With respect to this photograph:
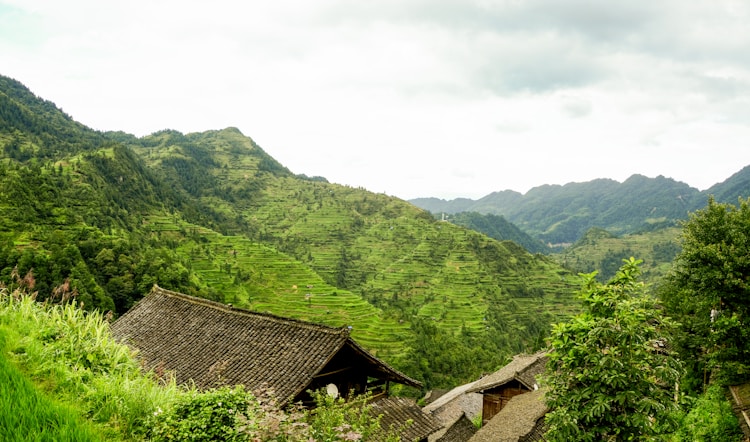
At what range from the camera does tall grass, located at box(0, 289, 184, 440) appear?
4.39 metres

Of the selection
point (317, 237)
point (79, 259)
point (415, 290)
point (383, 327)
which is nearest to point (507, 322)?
point (415, 290)

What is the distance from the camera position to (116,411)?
4492mm

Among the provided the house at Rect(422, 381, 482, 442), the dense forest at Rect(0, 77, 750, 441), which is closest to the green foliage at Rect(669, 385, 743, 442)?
the dense forest at Rect(0, 77, 750, 441)

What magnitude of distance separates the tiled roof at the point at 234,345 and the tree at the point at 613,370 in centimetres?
734

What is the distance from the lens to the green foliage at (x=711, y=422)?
38.3ft

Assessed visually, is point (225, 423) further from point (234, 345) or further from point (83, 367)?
point (234, 345)

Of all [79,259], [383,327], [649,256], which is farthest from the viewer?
[649,256]

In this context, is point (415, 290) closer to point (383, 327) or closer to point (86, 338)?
point (383, 327)

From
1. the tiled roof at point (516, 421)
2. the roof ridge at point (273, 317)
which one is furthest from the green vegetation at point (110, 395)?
the tiled roof at point (516, 421)

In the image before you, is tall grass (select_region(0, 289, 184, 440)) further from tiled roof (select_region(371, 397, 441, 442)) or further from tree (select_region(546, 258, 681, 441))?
tiled roof (select_region(371, 397, 441, 442))

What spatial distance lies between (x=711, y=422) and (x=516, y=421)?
→ 9097 mm

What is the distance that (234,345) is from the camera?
48.7ft

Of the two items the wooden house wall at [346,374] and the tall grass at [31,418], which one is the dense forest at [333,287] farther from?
the wooden house wall at [346,374]

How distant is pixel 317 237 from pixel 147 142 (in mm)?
126735
